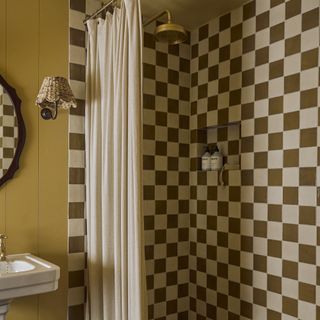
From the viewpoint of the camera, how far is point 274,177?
68.9 inches

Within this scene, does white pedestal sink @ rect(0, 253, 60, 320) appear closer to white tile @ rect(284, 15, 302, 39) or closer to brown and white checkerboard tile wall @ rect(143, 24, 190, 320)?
brown and white checkerboard tile wall @ rect(143, 24, 190, 320)

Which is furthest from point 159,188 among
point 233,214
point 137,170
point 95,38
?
point 95,38

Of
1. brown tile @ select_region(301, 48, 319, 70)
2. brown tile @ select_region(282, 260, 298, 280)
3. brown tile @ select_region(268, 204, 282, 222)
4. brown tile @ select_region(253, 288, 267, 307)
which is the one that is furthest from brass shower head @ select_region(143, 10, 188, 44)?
brown tile @ select_region(253, 288, 267, 307)

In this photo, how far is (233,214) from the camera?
1969mm

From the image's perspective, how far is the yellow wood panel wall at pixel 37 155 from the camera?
1669 millimetres

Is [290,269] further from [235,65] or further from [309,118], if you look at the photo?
[235,65]

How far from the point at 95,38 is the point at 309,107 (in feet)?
3.70

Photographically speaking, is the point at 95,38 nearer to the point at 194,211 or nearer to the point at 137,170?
the point at 137,170

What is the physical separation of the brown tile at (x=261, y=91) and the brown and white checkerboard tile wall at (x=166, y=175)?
0.56 m

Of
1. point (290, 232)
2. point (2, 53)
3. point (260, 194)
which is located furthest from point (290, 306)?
point (2, 53)

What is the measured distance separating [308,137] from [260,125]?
29cm

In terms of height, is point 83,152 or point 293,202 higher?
point 83,152

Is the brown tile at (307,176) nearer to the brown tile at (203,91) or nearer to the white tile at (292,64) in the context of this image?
the white tile at (292,64)

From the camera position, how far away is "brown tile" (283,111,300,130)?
5.42 ft
